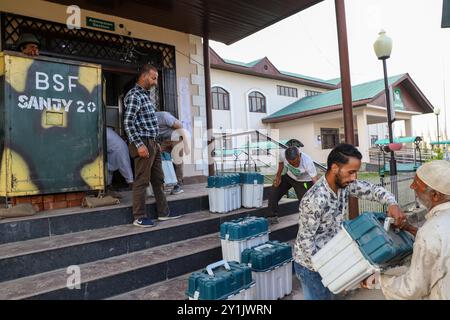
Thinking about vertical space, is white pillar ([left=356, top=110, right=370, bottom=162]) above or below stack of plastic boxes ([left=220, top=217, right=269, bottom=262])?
above

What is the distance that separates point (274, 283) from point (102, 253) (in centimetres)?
184

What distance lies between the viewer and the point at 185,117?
22.1ft

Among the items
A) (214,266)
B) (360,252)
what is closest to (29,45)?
(214,266)

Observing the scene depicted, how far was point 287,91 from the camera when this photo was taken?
974 inches

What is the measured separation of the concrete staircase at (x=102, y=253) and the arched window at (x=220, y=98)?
16.7 m

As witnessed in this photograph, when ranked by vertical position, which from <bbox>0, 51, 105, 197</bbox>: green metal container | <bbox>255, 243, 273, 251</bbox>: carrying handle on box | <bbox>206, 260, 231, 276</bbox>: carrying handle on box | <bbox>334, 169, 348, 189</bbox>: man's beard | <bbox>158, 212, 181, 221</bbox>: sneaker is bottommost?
<bbox>255, 243, 273, 251</bbox>: carrying handle on box

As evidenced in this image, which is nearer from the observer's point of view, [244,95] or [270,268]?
[270,268]

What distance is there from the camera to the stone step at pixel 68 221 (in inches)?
133

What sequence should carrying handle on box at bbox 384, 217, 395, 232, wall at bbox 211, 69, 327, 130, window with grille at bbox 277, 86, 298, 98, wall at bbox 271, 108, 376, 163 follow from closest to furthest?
carrying handle on box at bbox 384, 217, 395, 232 < wall at bbox 271, 108, 376, 163 < wall at bbox 211, 69, 327, 130 < window with grille at bbox 277, 86, 298, 98

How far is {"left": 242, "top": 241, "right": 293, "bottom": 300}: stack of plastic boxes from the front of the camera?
2.96 metres

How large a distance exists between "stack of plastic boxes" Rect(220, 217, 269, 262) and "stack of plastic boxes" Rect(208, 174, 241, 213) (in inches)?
41.8

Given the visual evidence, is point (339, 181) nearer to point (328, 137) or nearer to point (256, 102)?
point (328, 137)

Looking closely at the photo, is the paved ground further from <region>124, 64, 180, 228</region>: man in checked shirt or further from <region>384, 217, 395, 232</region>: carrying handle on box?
<region>124, 64, 180, 228</region>: man in checked shirt

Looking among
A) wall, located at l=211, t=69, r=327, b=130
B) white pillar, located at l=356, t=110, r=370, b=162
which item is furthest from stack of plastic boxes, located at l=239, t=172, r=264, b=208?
wall, located at l=211, t=69, r=327, b=130
